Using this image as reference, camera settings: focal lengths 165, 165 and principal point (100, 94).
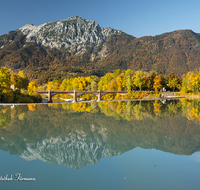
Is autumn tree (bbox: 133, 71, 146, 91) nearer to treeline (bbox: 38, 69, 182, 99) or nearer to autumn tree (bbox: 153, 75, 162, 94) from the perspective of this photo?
treeline (bbox: 38, 69, 182, 99)

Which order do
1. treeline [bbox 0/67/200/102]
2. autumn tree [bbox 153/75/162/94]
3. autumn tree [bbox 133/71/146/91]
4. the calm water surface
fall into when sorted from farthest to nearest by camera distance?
autumn tree [bbox 153/75/162/94], autumn tree [bbox 133/71/146/91], treeline [bbox 0/67/200/102], the calm water surface

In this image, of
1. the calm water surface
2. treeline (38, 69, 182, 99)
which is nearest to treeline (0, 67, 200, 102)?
treeline (38, 69, 182, 99)

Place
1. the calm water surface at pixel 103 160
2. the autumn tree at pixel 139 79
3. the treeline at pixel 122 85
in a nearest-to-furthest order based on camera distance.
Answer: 1. the calm water surface at pixel 103 160
2. the treeline at pixel 122 85
3. the autumn tree at pixel 139 79

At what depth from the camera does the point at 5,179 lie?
552cm

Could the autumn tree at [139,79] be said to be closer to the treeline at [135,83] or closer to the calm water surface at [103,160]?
the treeline at [135,83]

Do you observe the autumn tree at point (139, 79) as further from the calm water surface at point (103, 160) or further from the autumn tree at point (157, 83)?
the calm water surface at point (103, 160)

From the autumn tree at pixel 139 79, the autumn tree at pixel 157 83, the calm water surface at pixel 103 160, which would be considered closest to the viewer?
the calm water surface at pixel 103 160

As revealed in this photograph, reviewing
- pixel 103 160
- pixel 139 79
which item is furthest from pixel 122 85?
pixel 103 160

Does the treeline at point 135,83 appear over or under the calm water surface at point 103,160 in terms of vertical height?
over

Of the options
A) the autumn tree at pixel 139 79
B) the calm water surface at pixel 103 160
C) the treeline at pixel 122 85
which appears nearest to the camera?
the calm water surface at pixel 103 160

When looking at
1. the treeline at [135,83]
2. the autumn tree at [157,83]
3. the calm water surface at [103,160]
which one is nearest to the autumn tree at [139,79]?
the treeline at [135,83]

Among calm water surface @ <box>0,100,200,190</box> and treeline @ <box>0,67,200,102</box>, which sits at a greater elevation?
treeline @ <box>0,67,200,102</box>

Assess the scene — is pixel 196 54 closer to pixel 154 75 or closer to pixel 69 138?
pixel 154 75

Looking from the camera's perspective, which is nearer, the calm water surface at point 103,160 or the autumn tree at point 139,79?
the calm water surface at point 103,160
